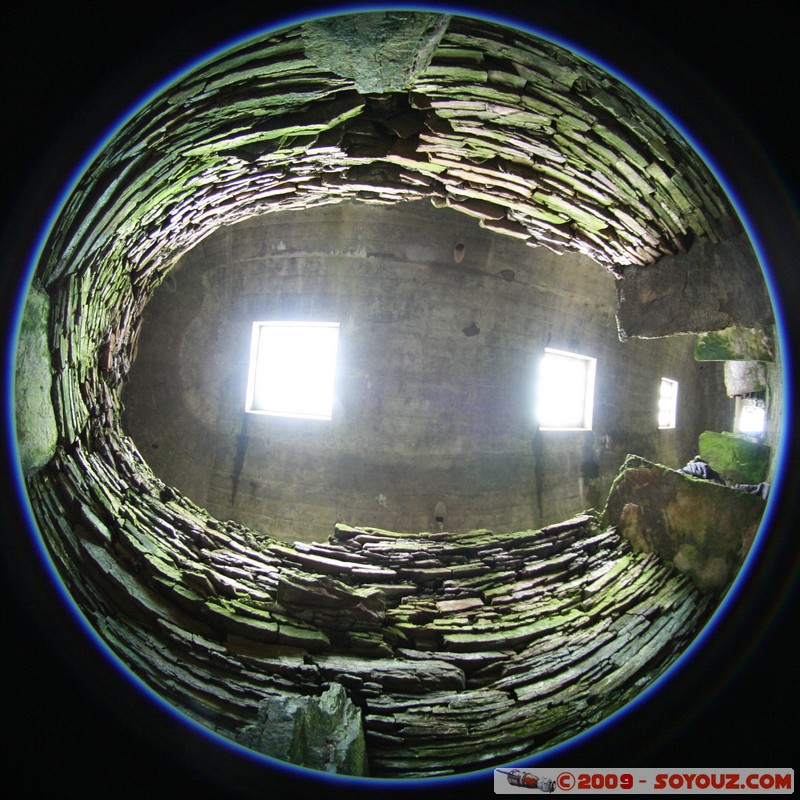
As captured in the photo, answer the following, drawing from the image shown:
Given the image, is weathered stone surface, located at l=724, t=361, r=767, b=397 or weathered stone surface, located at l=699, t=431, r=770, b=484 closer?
weathered stone surface, located at l=699, t=431, r=770, b=484

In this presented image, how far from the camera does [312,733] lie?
2.39 metres

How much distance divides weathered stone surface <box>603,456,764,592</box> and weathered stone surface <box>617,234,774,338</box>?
1.45 metres

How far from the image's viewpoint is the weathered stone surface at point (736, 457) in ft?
12.4

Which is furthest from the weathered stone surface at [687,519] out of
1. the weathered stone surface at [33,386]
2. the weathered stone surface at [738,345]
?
the weathered stone surface at [33,386]

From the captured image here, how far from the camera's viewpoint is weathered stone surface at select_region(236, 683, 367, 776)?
2.24 meters

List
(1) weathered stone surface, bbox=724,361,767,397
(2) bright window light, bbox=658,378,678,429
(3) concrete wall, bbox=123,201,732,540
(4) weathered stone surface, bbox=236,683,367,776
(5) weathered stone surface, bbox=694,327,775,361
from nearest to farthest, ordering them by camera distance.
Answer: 1. (4) weathered stone surface, bbox=236,683,367,776
2. (5) weathered stone surface, bbox=694,327,775,361
3. (1) weathered stone surface, bbox=724,361,767,397
4. (3) concrete wall, bbox=123,201,732,540
5. (2) bright window light, bbox=658,378,678,429

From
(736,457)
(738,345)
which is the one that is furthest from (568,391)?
(738,345)

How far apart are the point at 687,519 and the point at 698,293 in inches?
80.1

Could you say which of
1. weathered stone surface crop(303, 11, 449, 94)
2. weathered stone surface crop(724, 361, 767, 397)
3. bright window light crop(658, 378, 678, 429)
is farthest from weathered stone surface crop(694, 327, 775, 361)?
bright window light crop(658, 378, 678, 429)

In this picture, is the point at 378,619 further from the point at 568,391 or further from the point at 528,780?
the point at 568,391

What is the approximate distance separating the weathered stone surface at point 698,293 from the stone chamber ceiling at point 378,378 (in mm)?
24

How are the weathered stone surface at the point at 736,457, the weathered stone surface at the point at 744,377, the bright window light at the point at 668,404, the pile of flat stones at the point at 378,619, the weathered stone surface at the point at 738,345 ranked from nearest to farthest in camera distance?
the pile of flat stones at the point at 378,619 → the weathered stone surface at the point at 738,345 → the weathered stone surface at the point at 736,457 → the weathered stone surface at the point at 744,377 → the bright window light at the point at 668,404

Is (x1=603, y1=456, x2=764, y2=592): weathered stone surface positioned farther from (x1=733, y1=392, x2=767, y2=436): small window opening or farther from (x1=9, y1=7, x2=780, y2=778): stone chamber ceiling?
(x1=733, y1=392, x2=767, y2=436): small window opening

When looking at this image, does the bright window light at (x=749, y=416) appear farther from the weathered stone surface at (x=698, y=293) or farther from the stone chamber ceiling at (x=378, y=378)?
the weathered stone surface at (x=698, y=293)
